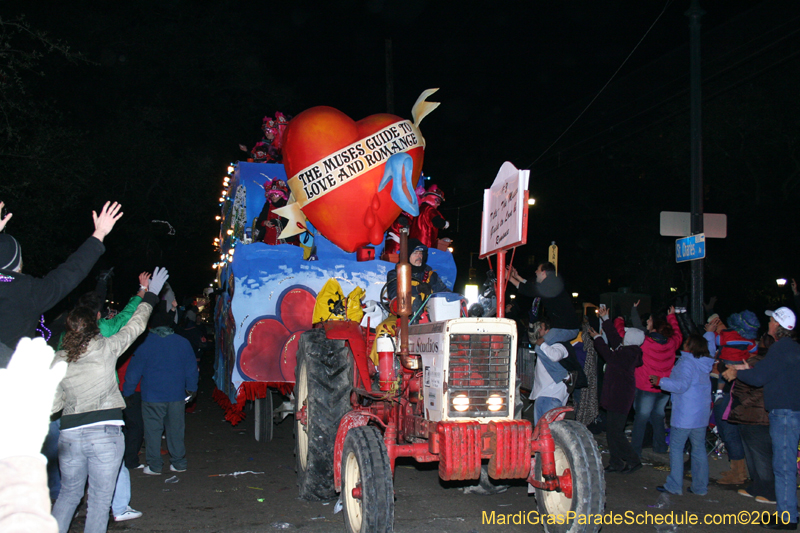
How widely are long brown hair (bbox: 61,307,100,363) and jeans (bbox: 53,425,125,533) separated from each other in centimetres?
50

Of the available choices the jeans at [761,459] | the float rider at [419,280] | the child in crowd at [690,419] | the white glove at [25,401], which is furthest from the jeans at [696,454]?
the white glove at [25,401]

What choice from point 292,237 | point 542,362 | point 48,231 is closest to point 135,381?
point 292,237

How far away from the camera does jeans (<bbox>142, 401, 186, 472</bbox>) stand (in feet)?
20.8

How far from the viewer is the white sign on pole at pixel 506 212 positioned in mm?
4191

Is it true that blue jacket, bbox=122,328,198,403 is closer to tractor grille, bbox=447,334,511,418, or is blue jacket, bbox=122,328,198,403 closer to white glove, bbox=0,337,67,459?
tractor grille, bbox=447,334,511,418

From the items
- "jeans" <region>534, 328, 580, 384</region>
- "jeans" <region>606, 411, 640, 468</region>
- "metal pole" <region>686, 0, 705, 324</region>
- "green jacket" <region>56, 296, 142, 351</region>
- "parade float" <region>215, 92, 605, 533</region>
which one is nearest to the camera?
"parade float" <region>215, 92, 605, 533</region>

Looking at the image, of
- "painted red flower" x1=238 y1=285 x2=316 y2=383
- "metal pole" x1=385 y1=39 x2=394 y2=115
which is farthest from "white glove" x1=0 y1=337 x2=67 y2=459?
"metal pole" x1=385 y1=39 x2=394 y2=115

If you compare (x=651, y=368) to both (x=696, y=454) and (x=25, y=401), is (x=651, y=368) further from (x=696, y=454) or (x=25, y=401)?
(x=25, y=401)

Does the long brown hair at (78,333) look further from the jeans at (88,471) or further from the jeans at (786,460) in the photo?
Answer: the jeans at (786,460)

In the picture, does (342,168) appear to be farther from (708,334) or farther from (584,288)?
(584,288)

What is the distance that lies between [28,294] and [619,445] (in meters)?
6.03

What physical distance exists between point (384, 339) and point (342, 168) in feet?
8.69

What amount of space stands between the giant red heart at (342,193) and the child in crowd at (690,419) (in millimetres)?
3489

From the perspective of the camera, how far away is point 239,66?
71.9 ft
